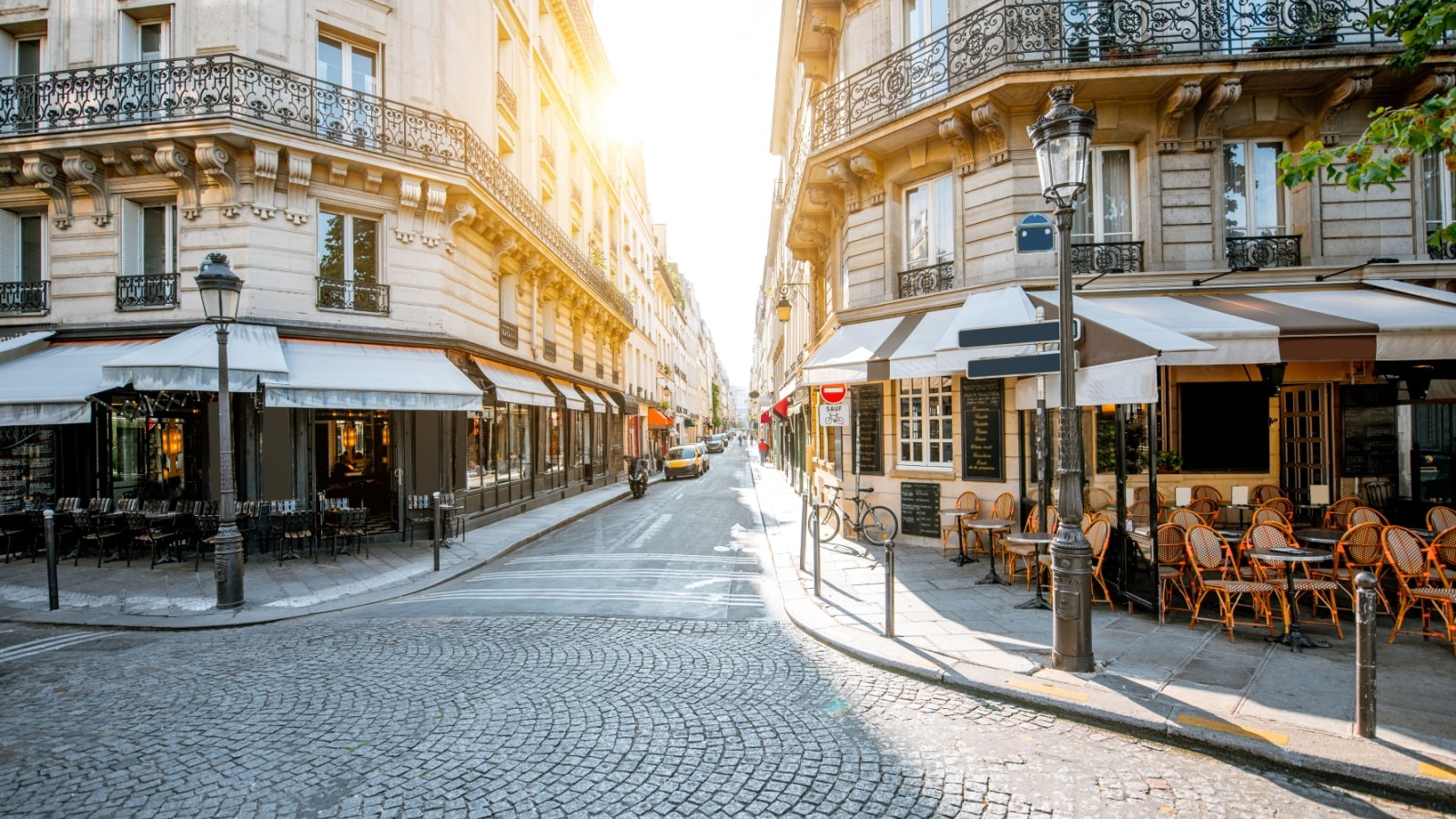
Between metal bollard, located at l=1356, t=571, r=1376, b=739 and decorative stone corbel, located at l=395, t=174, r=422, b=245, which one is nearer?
metal bollard, located at l=1356, t=571, r=1376, b=739

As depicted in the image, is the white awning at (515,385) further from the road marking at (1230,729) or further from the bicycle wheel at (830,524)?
the road marking at (1230,729)

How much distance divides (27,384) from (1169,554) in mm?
17205

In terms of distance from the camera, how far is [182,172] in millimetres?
11672

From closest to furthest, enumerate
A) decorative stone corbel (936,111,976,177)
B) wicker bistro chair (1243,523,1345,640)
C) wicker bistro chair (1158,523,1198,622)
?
wicker bistro chair (1243,523,1345,640) < wicker bistro chair (1158,523,1198,622) < decorative stone corbel (936,111,976,177)

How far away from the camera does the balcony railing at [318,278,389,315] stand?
41.0 ft

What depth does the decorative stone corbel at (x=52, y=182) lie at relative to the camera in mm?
11914

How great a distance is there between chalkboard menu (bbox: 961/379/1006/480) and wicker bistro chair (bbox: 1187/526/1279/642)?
12.2 ft

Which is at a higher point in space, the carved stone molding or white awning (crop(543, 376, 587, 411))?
the carved stone molding

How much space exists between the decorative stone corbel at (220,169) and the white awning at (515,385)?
16.7 feet

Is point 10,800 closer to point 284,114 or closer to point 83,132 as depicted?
point 284,114

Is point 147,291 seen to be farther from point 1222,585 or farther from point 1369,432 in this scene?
point 1369,432

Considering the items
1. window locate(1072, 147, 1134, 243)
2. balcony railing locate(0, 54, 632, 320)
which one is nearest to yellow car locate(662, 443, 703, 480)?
balcony railing locate(0, 54, 632, 320)

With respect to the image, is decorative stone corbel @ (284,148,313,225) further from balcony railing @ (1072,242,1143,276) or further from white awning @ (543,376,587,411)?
balcony railing @ (1072,242,1143,276)

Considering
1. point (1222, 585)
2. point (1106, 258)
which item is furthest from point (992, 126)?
point (1222, 585)
